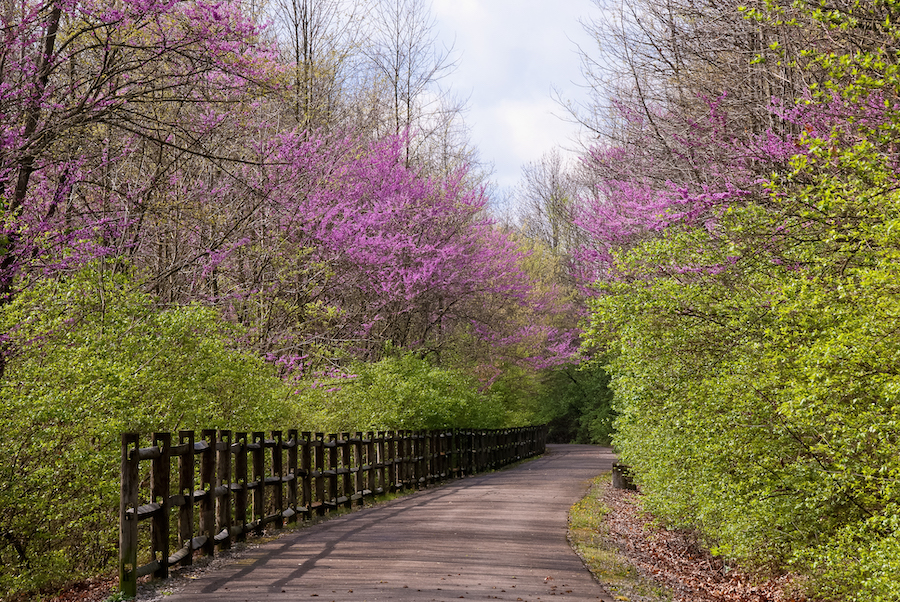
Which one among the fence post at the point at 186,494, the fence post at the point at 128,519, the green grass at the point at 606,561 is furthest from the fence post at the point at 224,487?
the green grass at the point at 606,561

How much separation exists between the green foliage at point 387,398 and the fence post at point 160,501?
6700mm

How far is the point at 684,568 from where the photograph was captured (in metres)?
12.0

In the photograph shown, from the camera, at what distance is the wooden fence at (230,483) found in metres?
7.84

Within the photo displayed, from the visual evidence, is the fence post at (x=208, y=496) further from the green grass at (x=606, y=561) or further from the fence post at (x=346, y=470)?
the fence post at (x=346, y=470)

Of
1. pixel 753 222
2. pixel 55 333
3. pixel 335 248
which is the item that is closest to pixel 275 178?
pixel 335 248

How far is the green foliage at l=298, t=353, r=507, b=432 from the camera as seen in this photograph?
16531mm

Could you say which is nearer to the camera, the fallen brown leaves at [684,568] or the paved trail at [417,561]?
the paved trail at [417,561]

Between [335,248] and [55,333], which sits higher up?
[335,248]

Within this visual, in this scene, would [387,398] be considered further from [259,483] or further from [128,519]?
[128,519]

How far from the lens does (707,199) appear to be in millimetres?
13031

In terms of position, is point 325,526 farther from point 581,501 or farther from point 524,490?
point 524,490

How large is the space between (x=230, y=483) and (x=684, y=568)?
6.14 metres

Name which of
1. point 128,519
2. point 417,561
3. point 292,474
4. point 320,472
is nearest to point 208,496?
point 128,519

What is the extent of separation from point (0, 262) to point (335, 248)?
35.7ft
